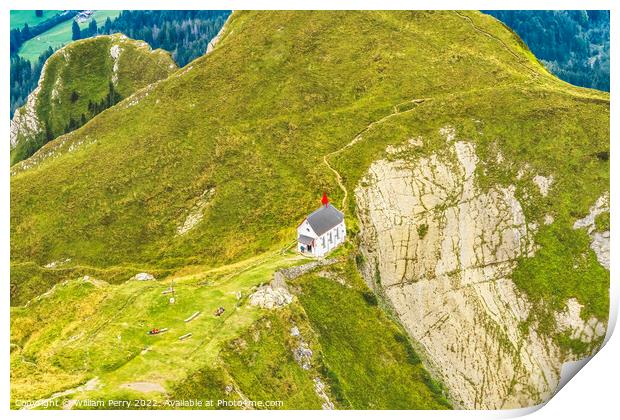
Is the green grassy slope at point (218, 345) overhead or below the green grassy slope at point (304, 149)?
below

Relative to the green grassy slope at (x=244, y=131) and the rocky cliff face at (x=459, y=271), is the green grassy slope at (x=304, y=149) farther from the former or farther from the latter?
the rocky cliff face at (x=459, y=271)

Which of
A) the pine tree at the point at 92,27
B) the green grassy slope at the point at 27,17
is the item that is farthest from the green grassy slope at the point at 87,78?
the green grassy slope at the point at 27,17

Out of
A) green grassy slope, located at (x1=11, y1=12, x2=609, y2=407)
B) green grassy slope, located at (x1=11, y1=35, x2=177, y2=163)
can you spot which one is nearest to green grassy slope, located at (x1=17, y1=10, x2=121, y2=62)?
green grassy slope, located at (x1=11, y1=12, x2=609, y2=407)

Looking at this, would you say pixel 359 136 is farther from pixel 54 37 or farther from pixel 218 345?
pixel 54 37

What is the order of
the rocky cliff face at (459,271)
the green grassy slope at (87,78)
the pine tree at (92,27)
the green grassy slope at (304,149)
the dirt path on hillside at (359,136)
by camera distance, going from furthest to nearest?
1. the green grassy slope at (87,78)
2. the pine tree at (92,27)
3. the dirt path on hillside at (359,136)
4. the green grassy slope at (304,149)
5. the rocky cliff face at (459,271)

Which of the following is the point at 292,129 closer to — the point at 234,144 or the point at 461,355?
Result: the point at 234,144

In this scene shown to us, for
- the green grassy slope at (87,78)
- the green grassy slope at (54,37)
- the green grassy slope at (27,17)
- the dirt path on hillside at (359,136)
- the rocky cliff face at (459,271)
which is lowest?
the rocky cliff face at (459,271)
